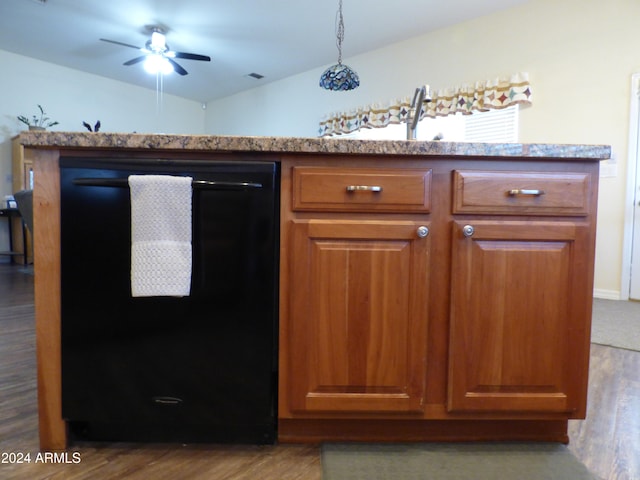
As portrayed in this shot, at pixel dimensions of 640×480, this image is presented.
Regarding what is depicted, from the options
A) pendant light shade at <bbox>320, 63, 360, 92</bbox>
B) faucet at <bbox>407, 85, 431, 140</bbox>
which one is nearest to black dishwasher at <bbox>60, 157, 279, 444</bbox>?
faucet at <bbox>407, 85, 431, 140</bbox>

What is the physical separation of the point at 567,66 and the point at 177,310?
3838 millimetres

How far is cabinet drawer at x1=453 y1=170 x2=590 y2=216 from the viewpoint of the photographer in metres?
1.03

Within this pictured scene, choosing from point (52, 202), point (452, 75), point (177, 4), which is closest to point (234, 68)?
point (177, 4)

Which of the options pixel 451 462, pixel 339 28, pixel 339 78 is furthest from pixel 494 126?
pixel 451 462

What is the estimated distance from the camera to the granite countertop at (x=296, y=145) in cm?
98

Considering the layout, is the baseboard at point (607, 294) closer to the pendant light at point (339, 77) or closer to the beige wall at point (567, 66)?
the beige wall at point (567, 66)

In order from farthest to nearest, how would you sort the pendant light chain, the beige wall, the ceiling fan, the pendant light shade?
the ceiling fan, the pendant light chain, the pendant light shade, the beige wall

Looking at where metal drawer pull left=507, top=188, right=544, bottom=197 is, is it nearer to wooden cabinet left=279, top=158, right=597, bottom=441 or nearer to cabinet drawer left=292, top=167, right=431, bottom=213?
wooden cabinet left=279, top=158, right=597, bottom=441

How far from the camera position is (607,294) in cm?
326

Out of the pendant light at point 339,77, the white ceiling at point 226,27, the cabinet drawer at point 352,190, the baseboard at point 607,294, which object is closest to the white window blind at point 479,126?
the pendant light at point 339,77

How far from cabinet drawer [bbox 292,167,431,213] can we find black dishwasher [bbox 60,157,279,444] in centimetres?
8

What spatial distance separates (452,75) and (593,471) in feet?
12.8

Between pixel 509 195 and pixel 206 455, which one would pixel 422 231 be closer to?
pixel 509 195

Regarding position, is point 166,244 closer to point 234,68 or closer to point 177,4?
point 177,4
